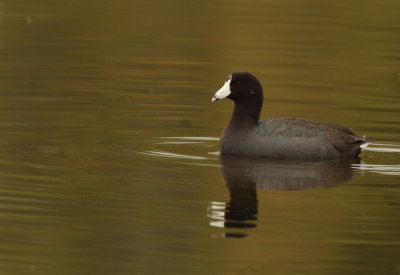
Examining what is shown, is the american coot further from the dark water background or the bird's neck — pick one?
the dark water background

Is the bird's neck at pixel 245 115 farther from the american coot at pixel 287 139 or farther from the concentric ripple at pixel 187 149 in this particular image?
the concentric ripple at pixel 187 149

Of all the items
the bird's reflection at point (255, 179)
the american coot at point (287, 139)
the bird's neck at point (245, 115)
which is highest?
the bird's neck at point (245, 115)

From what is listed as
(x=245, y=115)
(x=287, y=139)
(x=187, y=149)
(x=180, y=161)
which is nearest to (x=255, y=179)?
(x=180, y=161)

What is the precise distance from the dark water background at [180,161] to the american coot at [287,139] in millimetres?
248

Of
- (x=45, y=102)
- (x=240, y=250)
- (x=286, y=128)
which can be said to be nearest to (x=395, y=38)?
(x=45, y=102)

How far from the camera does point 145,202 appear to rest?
11.8 metres

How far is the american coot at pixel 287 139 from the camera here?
14470 mm

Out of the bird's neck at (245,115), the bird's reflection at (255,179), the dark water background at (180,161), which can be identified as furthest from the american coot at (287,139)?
the dark water background at (180,161)

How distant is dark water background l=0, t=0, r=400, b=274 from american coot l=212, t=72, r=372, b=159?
0.25 metres

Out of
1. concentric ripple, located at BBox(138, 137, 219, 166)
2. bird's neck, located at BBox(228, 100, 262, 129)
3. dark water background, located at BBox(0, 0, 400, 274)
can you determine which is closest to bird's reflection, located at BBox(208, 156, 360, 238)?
dark water background, located at BBox(0, 0, 400, 274)

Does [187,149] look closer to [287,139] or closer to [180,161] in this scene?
[180,161]

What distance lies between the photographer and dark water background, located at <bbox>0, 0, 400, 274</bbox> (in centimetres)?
1018

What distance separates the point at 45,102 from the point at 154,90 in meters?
1.98

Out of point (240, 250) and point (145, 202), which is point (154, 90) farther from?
point (240, 250)
